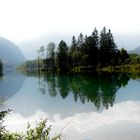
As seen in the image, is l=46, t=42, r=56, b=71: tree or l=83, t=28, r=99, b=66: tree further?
l=46, t=42, r=56, b=71: tree

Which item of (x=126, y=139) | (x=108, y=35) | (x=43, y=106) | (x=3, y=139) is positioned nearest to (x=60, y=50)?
(x=108, y=35)

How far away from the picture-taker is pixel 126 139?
20.5 m

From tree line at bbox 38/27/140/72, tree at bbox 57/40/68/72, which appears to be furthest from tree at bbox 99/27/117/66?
tree at bbox 57/40/68/72

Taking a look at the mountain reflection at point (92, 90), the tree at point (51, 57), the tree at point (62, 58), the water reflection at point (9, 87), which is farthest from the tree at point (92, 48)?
the mountain reflection at point (92, 90)

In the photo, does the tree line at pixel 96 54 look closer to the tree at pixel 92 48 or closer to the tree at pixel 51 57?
the tree at pixel 92 48

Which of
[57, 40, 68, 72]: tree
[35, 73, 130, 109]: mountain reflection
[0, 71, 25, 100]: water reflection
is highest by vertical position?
[57, 40, 68, 72]: tree

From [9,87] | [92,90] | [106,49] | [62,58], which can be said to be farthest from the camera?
[62,58]

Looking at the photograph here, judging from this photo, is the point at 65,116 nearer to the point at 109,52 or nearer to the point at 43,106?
the point at 43,106

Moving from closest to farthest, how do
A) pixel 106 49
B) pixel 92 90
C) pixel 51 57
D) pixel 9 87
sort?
pixel 92 90, pixel 9 87, pixel 106 49, pixel 51 57

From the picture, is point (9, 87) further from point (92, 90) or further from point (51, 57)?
point (51, 57)

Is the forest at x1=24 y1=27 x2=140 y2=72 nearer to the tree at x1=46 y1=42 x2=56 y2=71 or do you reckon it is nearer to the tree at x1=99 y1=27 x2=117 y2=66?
the tree at x1=99 y1=27 x2=117 y2=66

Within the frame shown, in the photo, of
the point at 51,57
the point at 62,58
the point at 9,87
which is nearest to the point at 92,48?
the point at 62,58

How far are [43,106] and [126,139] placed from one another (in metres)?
22.2

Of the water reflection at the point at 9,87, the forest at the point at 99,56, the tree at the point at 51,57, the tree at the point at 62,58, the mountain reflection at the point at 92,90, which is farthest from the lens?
the tree at the point at 51,57
